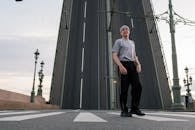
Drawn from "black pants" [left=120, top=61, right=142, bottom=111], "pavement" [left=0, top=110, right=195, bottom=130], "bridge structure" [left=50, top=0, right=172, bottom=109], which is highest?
"bridge structure" [left=50, top=0, right=172, bottom=109]

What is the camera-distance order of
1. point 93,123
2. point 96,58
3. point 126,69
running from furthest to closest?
point 96,58 → point 126,69 → point 93,123

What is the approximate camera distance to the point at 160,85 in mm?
26891

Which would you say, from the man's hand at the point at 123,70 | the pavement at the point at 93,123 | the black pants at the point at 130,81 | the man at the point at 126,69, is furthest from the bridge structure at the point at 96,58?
the pavement at the point at 93,123

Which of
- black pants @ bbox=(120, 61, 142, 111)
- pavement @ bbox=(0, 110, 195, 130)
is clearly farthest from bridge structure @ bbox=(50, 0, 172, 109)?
pavement @ bbox=(0, 110, 195, 130)

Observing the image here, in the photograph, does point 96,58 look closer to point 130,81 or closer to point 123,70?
point 130,81

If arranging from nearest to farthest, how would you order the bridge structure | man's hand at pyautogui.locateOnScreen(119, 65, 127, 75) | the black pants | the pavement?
the pavement
man's hand at pyautogui.locateOnScreen(119, 65, 127, 75)
the black pants
the bridge structure

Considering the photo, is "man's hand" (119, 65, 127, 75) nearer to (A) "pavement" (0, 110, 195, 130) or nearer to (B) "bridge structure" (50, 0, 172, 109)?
(A) "pavement" (0, 110, 195, 130)

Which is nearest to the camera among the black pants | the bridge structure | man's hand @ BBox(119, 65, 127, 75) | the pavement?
the pavement

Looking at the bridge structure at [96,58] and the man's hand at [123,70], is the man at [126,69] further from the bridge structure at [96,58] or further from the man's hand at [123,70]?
the bridge structure at [96,58]

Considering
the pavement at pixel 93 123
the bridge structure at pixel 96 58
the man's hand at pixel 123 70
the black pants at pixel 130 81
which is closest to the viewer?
the pavement at pixel 93 123

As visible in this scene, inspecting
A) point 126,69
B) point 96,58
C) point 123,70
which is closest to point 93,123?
point 123,70

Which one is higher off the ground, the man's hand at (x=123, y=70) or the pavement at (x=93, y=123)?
the man's hand at (x=123, y=70)

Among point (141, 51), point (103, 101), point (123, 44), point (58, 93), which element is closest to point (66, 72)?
point (58, 93)

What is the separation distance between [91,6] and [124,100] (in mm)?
27666
